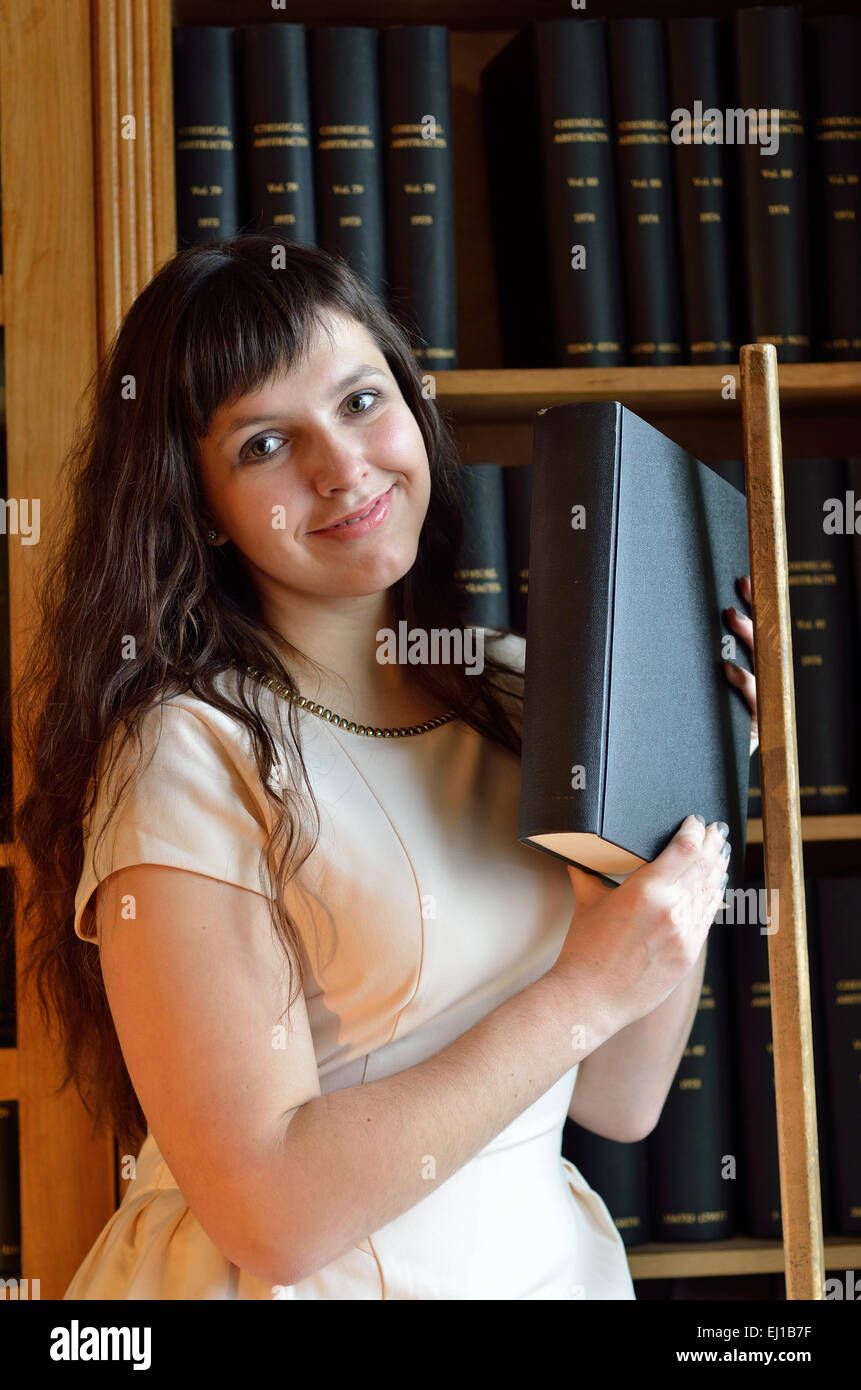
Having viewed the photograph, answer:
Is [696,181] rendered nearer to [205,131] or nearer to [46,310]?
[205,131]

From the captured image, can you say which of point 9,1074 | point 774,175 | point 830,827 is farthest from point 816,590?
point 9,1074

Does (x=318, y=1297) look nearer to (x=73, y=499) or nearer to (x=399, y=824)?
(x=399, y=824)

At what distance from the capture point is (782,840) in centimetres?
81

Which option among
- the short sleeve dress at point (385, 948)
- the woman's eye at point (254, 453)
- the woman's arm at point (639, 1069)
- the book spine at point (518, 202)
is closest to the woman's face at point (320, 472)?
the woman's eye at point (254, 453)

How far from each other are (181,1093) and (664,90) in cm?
97

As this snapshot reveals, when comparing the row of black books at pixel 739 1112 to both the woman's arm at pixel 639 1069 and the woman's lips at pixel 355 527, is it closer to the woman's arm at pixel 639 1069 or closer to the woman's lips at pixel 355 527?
the woman's arm at pixel 639 1069

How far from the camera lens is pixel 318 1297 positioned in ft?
2.88

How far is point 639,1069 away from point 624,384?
609 millimetres

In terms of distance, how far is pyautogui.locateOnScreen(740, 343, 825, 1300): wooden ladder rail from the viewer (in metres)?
0.78

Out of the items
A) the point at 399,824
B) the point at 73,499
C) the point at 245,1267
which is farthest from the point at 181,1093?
the point at 73,499

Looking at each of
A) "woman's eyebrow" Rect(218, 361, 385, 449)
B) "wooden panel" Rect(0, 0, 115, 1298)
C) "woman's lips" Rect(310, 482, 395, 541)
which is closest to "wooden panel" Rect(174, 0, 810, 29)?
"wooden panel" Rect(0, 0, 115, 1298)

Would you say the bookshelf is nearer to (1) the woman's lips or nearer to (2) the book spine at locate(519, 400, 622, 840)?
(1) the woman's lips

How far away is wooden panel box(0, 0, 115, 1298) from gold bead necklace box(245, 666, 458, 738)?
0.26 metres

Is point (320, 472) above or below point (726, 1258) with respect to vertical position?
above
